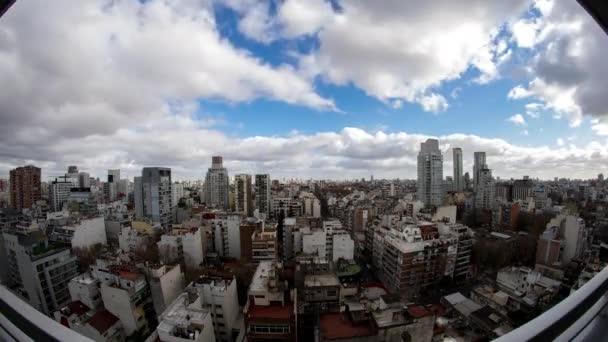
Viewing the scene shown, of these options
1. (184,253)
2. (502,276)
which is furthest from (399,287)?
(184,253)

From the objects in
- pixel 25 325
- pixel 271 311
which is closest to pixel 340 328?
pixel 271 311

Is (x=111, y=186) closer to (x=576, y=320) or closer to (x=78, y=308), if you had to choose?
(x=78, y=308)

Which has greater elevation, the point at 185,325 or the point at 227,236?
the point at 185,325

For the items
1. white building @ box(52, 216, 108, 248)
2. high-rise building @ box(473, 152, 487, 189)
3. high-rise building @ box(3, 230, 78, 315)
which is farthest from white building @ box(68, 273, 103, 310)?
high-rise building @ box(473, 152, 487, 189)

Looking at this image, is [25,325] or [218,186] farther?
[218,186]

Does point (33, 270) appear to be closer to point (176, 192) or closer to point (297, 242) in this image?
point (297, 242)

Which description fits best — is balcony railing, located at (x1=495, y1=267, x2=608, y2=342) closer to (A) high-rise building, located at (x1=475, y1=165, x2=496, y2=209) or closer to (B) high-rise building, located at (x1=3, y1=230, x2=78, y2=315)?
(B) high-rise building, located at (x1=3, y1=230, x2=78, y2=315)

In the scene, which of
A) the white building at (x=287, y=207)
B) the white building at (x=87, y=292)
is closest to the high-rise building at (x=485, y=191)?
the white building at (x=287, y=207)
